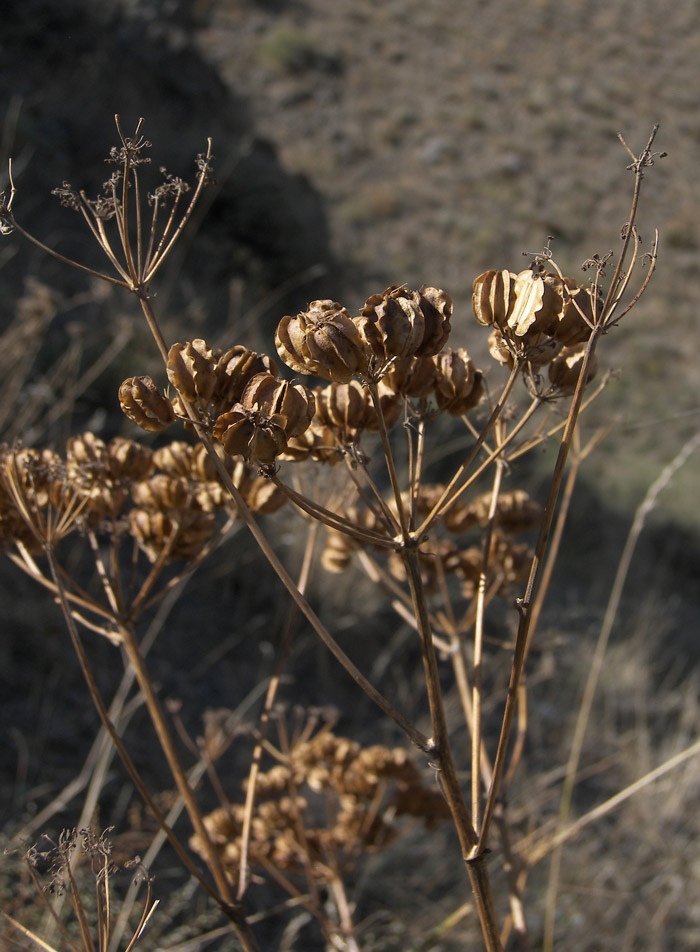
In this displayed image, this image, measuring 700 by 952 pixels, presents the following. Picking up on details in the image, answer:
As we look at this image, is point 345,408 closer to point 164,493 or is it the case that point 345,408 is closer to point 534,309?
point 534,309

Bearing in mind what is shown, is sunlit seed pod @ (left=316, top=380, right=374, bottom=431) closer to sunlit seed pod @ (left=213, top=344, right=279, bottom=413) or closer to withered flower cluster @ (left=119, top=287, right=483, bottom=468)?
withered flower cluster @ (left=119, top=287, right=483, bottom=468)

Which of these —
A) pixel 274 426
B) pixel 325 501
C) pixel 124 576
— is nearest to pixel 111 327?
pixel 124 576

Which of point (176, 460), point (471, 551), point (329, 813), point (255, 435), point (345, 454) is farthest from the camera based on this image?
point (329, 813)

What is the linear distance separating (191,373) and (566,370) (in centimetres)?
59

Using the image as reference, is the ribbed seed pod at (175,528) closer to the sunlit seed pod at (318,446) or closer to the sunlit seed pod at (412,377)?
the sunlit seed pod at (318,446)

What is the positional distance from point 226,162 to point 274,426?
11.6 m

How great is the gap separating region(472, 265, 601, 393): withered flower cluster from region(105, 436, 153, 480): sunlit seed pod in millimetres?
769

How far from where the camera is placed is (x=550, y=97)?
1895 centimetres

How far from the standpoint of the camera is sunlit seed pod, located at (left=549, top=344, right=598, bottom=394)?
1252 mm

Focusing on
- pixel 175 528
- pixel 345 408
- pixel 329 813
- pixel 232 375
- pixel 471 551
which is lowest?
pixel 329 813

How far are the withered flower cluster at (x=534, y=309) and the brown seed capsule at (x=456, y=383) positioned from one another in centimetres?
17

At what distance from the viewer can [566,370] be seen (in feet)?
4.14

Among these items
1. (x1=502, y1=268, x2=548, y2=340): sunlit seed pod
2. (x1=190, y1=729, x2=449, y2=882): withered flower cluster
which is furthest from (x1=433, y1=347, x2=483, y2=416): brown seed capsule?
(x1=190, y1=729, x2=449, y2=882): withered flower cluster

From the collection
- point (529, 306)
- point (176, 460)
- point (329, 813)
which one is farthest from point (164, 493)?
point (329, 813)
